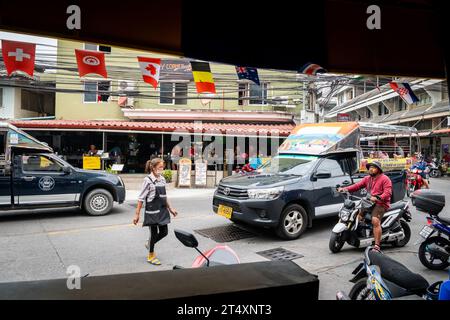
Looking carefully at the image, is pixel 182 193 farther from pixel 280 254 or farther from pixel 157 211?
pixel 157 211

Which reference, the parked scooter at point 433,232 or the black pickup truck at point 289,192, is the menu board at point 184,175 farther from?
the parked scooter at point 433,232

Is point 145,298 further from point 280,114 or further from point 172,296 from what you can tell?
point 280,114

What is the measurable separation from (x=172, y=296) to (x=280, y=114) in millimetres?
18421

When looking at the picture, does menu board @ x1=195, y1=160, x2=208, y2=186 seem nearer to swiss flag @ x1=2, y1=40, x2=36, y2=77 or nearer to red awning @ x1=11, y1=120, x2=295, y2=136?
red awning @ x1=11, y1=120, x2=295, y2=136

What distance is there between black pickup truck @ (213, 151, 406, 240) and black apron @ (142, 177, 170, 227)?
5.57 feet

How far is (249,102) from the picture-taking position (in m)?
20.8

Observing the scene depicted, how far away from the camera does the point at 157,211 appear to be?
219 inches

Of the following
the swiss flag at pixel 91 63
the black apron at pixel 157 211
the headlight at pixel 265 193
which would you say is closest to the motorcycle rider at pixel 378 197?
the headlight at pixel 265 193

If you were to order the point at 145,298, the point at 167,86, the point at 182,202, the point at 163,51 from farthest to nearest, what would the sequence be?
1. the point at 167,86
2. the point at 182,202
3. the point at 163,51
4. the point at 145,298

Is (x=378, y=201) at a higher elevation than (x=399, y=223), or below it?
Result: higher

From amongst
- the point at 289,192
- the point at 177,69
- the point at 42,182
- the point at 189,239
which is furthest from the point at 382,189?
the point at 177,69

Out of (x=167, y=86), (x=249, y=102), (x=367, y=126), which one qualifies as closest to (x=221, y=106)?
(x=249, y=102)

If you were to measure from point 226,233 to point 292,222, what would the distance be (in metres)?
1.46

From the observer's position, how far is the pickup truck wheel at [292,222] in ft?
22.4
